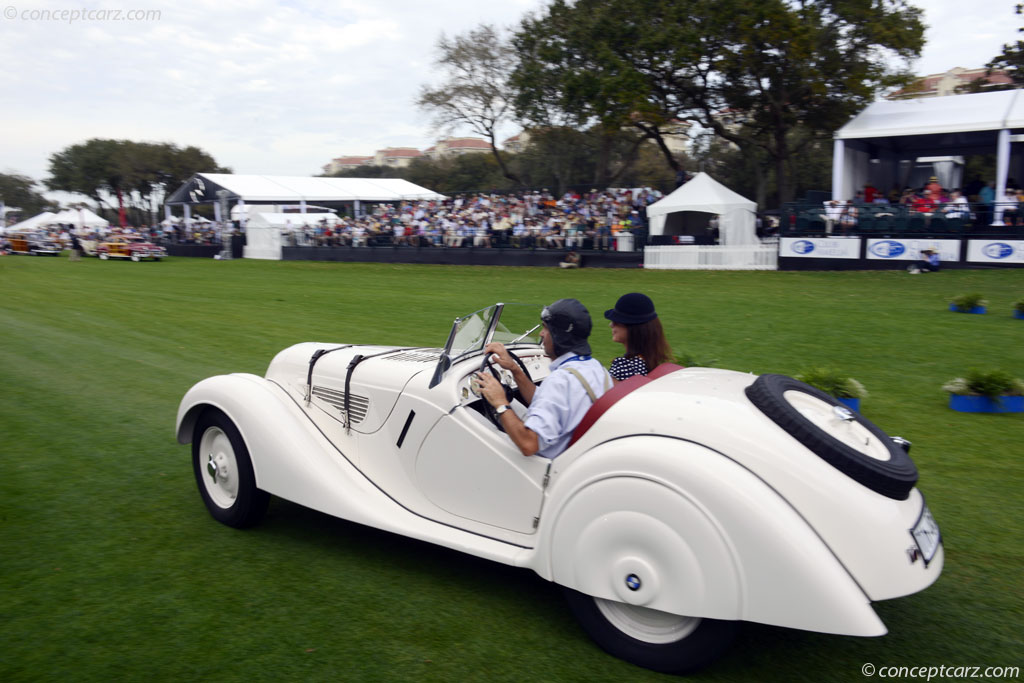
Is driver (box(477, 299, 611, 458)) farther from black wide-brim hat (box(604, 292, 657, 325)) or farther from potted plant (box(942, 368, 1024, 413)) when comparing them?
potted plant (box(942, 368, 1024, 413))

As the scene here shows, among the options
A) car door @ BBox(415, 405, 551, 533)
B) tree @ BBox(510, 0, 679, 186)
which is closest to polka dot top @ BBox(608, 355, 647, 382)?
car door @ BBox(415, 405, 551, 533)

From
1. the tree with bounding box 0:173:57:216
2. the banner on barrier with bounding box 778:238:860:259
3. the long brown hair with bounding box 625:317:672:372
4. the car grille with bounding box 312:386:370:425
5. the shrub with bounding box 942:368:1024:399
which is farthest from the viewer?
the tree with bounding box 0:173:57:216

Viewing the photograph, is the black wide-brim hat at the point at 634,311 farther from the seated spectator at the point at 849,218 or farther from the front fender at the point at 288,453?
the seated spectator at the point at 849,218

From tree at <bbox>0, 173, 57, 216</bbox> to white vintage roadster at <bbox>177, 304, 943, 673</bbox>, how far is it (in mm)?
106021

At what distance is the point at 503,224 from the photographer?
30625 millimetres

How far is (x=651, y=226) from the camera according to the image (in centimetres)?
2770

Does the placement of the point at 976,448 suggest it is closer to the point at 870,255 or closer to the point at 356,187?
the point at 870,255

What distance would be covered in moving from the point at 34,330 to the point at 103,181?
6992cm

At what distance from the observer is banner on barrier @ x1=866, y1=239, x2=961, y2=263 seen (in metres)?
20.8

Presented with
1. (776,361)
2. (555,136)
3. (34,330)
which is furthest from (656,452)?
(555,136)

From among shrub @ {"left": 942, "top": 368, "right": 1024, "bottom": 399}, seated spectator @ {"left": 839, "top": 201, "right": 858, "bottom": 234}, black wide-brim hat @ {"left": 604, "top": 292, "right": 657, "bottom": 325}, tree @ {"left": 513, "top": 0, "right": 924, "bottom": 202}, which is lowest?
shrub @ {"left": 942, "top": 368, "right": 1024, "bottom": 399}

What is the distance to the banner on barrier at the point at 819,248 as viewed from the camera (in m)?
22.2

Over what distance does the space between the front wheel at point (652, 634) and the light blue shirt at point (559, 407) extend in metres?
0.68

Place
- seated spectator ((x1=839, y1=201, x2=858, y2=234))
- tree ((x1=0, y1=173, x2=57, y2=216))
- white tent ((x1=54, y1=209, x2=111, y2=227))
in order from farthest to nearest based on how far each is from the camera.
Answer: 1. tree ((x1=0, y1=173, x2=57, y2=216))
2. white tent ((x1=54, y1=209, x2=111, y2=227))
3. seated spectator ((x1=839, y1=201, x2=858, y2=234))
